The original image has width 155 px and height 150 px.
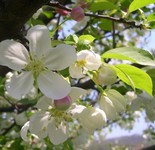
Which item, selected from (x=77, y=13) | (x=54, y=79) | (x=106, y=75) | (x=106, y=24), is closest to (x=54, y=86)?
(x=54, y=79)

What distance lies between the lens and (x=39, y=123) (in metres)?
0.95

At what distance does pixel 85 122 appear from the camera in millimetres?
910

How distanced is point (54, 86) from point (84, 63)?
0.10m

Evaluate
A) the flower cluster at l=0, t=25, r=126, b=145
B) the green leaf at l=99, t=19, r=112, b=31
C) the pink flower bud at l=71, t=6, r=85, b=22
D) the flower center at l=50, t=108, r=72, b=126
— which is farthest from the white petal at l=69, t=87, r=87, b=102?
the green leaf at l=99, t=19, r=112, b=31

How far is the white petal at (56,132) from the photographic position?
97 centimetres

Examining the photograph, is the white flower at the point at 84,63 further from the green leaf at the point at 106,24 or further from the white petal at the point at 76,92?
the green leaf at the point at 106,24

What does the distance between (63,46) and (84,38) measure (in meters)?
0.09

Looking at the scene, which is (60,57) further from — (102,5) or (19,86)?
(102,5)

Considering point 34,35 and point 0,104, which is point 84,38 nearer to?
point 34,35

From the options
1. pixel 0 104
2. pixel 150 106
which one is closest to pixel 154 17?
pixel 150 106

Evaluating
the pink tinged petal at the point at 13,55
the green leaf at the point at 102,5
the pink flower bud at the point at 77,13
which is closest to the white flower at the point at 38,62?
the pink tinged petal at the point at 13,55

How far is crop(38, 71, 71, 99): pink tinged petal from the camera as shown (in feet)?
2.66

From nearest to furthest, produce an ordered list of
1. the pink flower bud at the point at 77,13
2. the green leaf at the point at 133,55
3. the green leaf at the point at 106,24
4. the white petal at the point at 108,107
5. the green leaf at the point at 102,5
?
the green leaf at the point at 133,55 → the white petal at the point at 108,107 → the pink flower bud at the point at 77,13 → the green leaf at the point at 102,5 → the green leaf at the point at 106,24

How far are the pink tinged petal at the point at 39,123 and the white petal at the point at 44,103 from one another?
2.5 inches
